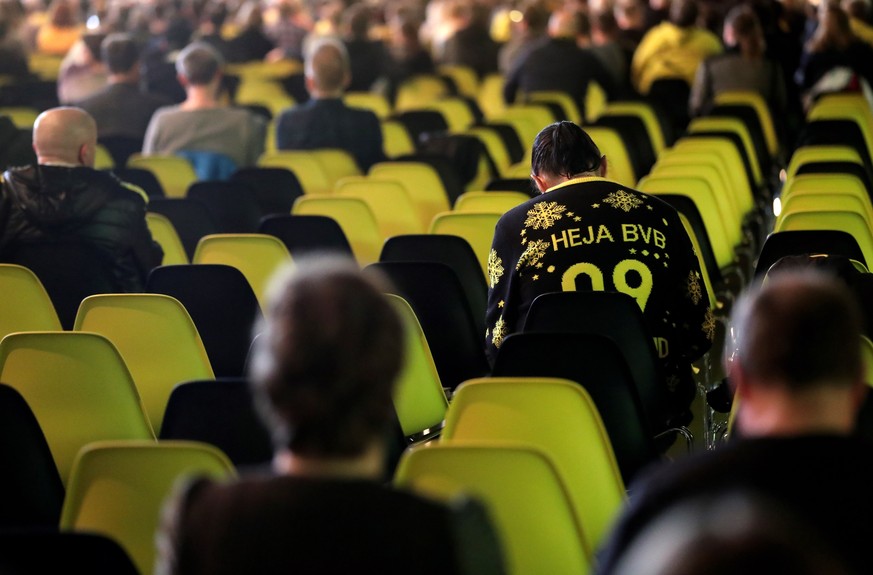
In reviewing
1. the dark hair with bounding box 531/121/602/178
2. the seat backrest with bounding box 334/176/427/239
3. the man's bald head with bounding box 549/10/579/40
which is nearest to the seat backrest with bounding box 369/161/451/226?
the seat backrest with bounding box 334/176/427/239

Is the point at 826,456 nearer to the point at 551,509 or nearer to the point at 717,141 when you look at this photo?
the point at 551,509

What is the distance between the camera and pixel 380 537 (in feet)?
7.36

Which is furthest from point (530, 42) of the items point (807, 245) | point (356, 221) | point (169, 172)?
point (807, 245)

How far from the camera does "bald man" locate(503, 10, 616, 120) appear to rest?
12234mm

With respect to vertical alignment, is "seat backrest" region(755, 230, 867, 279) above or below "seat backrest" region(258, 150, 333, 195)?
above

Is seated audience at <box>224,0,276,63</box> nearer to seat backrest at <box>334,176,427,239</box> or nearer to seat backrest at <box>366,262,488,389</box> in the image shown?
seat backrest at <box>334,176,427,239</box>

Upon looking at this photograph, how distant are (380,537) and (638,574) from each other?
1.60 ft

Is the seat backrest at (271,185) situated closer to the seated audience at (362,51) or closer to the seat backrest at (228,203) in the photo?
the seat backrest at (228,203)

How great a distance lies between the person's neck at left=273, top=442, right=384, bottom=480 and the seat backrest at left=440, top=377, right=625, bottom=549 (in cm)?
112

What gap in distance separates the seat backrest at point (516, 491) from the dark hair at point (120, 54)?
273 inches

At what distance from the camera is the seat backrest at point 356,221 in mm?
6773

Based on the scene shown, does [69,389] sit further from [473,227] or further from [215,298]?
[473,227]

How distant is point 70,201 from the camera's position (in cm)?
596

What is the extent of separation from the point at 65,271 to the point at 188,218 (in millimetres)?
1436
